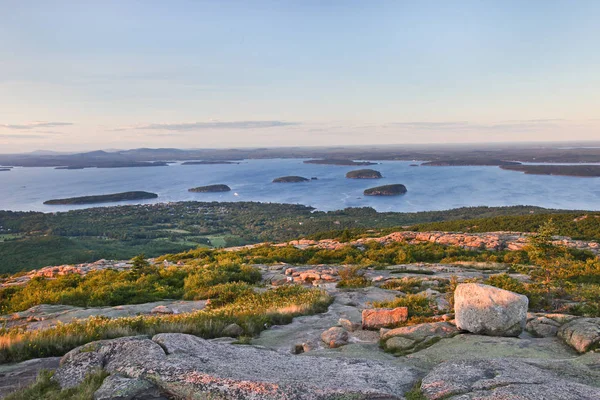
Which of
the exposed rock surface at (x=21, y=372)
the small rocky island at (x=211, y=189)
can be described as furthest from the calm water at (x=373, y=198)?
the exposed rock surface at (x=21, y=372)

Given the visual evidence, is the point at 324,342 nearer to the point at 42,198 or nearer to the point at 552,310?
the point at 552,310

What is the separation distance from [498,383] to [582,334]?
3.39 meters

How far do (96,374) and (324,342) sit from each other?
13.5ft

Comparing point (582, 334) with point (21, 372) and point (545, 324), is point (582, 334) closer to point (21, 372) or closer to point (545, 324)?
point (545, 324)

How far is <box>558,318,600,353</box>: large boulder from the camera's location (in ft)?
20.2

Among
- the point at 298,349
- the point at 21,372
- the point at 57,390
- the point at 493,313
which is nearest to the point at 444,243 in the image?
the point at 493,313

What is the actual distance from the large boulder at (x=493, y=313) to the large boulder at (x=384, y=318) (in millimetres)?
1394

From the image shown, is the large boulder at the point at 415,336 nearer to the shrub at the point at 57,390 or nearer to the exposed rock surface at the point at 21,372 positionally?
the shrub at the point at 57,390

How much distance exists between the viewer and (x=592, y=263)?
18.0m

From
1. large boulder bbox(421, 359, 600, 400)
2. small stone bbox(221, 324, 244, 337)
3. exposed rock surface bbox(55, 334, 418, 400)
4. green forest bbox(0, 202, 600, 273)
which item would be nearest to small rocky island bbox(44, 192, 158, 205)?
green forest bbox(0, 202, 600, 273)

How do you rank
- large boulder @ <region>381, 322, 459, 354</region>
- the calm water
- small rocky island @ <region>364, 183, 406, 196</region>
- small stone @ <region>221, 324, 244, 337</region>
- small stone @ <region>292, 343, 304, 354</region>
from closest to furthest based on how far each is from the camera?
large boulder @ <region>381, 322, 459, 354</region>, small stone @ <region>292, 343, 304, 354</region>, small stone @ <region>221, 324, 244, 337</region>, the calm water, small rocky island @ <region>364, 183, 406, 196</region>

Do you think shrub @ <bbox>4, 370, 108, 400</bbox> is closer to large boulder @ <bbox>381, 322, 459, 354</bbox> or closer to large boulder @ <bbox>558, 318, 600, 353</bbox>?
large boulder @ <bbox>381, 322, 459, 354</bbox>

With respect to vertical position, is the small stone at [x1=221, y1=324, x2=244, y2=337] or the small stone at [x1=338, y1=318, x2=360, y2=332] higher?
the small stone at [x1=221, y1=324, x2=244, y2=337]

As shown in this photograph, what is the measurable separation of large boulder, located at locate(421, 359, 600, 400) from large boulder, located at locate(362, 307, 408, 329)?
10.4 ft
